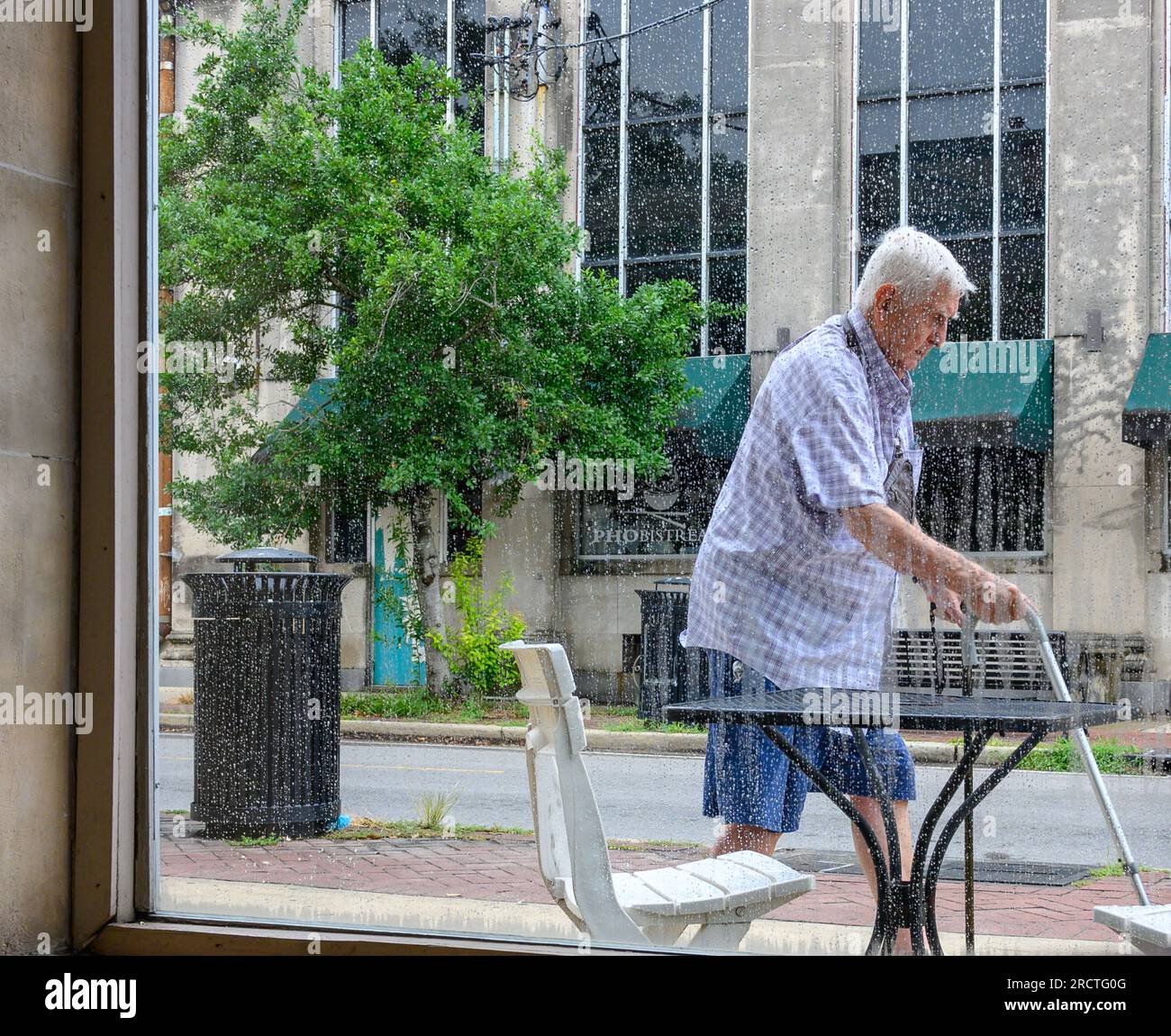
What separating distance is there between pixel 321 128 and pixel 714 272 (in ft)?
11.6

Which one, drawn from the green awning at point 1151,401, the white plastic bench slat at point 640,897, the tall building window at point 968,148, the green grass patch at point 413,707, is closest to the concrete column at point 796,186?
the tall building window at point 968,148

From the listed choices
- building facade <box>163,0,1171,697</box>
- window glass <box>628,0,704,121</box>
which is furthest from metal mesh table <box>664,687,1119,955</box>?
window glass <box>628,0,704,121</box>

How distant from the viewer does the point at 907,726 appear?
2.45 metres

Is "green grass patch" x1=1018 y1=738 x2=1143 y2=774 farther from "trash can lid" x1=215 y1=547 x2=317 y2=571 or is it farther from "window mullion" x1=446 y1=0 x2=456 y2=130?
"window mullion" x1=446 y1=0 x2=456 y2=130

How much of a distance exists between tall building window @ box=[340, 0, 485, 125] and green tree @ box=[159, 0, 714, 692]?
297mm

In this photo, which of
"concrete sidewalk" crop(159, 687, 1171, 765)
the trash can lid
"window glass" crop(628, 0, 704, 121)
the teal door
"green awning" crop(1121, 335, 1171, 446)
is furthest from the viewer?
the teal door

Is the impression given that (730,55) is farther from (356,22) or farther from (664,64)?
(356,22)

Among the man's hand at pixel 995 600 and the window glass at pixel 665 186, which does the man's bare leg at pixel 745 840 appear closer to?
the man's hand at pixel 995 600

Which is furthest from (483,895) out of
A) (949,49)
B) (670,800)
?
(949,49)

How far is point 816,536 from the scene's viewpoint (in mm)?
2881

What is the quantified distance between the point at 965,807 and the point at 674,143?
12.8 feet

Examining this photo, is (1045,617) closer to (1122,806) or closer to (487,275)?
(1122,806)

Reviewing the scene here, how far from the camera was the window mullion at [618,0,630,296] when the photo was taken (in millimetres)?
5848
